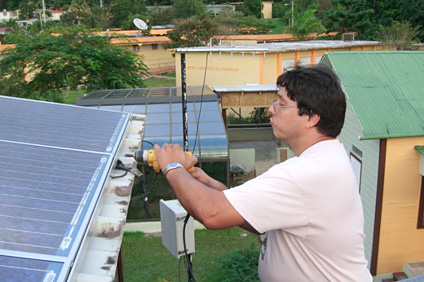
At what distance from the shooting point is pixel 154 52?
4288 cm

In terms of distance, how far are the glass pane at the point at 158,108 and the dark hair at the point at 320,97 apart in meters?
11.4

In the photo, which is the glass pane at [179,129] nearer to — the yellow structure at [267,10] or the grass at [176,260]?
the grass at [176,260]

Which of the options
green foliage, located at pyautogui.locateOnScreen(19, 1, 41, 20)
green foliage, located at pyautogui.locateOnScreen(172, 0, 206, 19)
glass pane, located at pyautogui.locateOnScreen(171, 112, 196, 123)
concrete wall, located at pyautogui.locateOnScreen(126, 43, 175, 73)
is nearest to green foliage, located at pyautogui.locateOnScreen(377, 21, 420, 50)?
concrete wall, located at pyautogui.locateOnScreen(126, 43, 175, 73)

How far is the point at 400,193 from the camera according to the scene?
28.1 ft

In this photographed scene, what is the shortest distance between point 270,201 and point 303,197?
0.49 feet

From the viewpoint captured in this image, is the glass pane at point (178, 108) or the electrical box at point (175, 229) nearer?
the electrical box at point (175, 229)

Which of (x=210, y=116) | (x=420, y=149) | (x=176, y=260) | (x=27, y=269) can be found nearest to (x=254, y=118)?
(x=210, y=116)

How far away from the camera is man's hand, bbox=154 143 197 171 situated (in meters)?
2.29

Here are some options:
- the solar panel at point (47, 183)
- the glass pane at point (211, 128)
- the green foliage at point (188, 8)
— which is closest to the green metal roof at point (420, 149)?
the glass pane at point (211, 128)

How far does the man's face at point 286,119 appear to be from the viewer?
7.01 ft

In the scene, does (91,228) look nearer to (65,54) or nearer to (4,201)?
(4,201)

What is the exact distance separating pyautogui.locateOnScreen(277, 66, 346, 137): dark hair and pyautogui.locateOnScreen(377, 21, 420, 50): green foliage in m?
30.5

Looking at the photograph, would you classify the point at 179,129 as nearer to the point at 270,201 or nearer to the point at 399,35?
the point at 270,201

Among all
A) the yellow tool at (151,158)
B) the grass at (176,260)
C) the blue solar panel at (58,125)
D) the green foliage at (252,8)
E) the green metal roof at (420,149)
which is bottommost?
the grass at (176,260)
